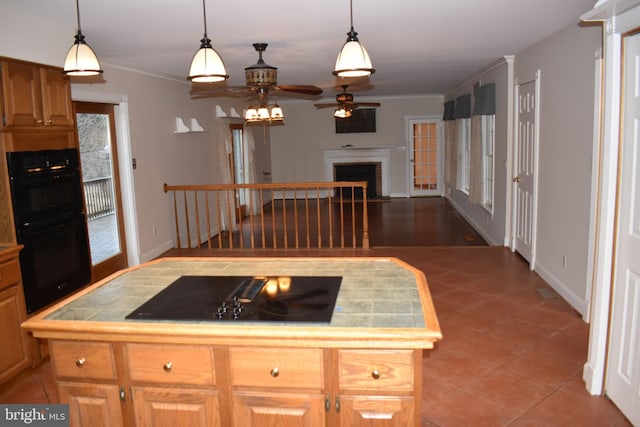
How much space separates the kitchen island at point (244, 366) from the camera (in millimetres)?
1773

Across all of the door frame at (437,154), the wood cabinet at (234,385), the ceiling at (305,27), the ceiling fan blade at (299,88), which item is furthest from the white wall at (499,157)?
the wood cabinet at (234,385)

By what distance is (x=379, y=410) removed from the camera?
181 centimetres

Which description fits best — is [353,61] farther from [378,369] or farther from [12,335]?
[12,335]

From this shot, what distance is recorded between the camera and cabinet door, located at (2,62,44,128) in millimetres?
3188

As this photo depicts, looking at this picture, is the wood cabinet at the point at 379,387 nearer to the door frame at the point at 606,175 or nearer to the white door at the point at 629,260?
the white door at the point at 629,260

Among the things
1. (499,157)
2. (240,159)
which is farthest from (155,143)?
(499,157)

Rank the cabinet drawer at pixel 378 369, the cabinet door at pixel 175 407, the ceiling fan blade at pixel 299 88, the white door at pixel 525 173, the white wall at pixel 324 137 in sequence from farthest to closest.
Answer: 1. the white wall at pixel 324 137
2. the white door at pixel 525 173
3. the ceiling fan blade at pixel 299 88
4. the cabinet door at pixel 175 407
5. the cabinet drawer at pixel 378 369

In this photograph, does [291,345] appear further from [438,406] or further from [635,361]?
[635,361]

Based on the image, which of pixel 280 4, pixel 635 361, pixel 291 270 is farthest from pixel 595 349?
pixel 280 4

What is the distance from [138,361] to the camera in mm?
1898

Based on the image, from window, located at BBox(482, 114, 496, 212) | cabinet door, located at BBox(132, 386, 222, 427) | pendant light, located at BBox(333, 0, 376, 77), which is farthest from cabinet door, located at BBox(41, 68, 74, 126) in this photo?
window, located at BBox(482, 114, 496, 212)

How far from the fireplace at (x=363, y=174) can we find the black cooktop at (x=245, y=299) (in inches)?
384

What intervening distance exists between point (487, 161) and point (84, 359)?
21.7 feet

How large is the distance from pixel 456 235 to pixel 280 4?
5.11 metres
